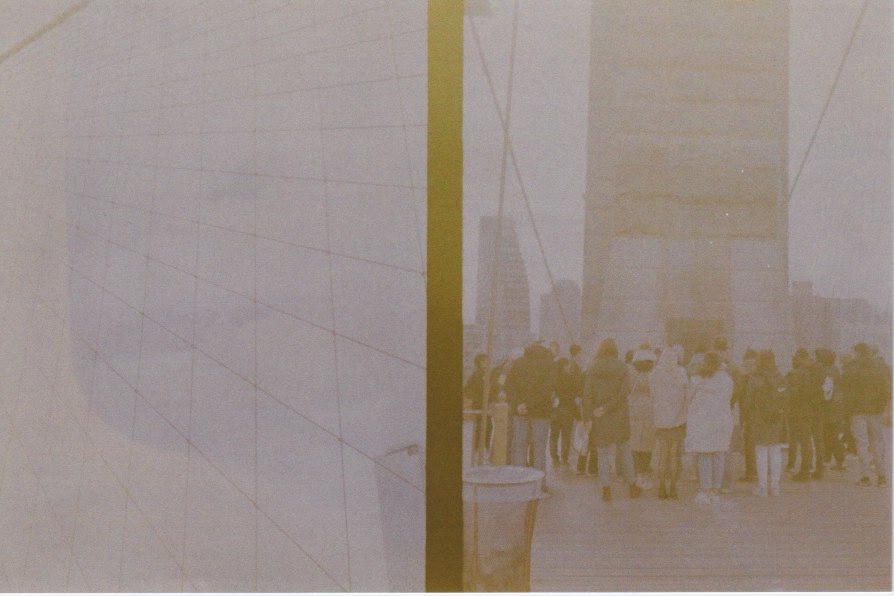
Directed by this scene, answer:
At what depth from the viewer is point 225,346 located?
7.49 ft

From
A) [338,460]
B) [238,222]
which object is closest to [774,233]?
[338,460]

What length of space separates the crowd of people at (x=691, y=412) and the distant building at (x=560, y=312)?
5cm

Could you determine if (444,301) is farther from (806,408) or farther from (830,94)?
(830,94)

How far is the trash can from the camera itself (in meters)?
2.19

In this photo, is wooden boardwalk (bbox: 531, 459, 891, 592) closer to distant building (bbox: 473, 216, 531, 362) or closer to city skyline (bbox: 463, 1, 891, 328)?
distant building (bbox: 473, 216, 531, 362)

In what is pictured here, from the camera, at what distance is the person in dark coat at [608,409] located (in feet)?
7.46

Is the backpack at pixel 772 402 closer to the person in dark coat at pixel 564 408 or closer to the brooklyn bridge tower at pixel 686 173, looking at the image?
the brooklyn bridge tower at pixel 686 173

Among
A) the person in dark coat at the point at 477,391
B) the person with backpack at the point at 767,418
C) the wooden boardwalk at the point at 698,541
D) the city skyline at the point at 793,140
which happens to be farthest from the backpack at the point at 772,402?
the person in dark coat at the point at 477,391

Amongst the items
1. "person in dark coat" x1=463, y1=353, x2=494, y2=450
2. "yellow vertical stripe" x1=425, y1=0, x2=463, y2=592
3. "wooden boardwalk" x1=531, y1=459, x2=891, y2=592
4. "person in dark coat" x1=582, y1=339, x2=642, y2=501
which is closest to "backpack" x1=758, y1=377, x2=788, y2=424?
"wooden boardwalk" x1=531, y1=459, x2=891, y2=592

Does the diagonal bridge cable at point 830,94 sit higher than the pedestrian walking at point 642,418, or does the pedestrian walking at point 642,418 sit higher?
the diagonal bridge cable at point 830,94

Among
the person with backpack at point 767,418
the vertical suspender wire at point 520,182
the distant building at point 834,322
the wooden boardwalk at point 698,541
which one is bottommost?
the wooden boardwalk at point 698,541

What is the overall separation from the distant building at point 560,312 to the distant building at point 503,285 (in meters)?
0.06

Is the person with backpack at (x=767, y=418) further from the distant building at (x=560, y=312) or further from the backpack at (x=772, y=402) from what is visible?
the distant building at (x=560, y=312)

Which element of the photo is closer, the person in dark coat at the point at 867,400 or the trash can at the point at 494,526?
the trash can at the point at 494,526
